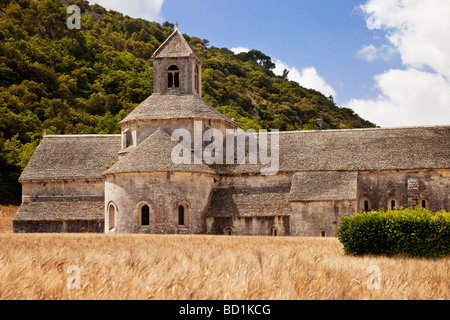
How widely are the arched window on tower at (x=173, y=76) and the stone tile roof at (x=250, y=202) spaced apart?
37.6 ft

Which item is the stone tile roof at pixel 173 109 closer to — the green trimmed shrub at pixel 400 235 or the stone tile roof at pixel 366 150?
the stone tile roof at pixel 366 150

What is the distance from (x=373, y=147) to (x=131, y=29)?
11606cm

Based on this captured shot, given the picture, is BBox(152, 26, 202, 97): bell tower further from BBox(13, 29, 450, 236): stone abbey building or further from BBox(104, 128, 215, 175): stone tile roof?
BBox(104, 128, 215, 175): stone tile roof

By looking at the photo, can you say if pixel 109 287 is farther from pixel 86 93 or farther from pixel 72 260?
pixel 86 93

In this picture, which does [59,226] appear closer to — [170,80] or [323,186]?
[170,80]

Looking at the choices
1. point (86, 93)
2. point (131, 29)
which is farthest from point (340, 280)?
point (131, 29)

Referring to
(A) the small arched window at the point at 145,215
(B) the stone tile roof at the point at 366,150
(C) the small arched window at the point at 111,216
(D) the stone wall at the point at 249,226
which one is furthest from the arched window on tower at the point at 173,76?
(D) the stone wall at the point at 249,226

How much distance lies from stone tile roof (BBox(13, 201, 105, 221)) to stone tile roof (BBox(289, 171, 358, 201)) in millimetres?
15738

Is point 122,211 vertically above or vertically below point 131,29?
below

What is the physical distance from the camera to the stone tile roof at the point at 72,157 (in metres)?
49.9

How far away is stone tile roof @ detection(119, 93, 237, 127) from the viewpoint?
4819 centimetres

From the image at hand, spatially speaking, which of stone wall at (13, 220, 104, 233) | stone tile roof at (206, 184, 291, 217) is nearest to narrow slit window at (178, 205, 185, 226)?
stone tile roof at (206, 184, 291, 217)

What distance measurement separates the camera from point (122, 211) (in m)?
42.9

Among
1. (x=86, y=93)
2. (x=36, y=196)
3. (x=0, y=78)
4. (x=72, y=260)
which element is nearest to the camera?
(x=72, y=260)
